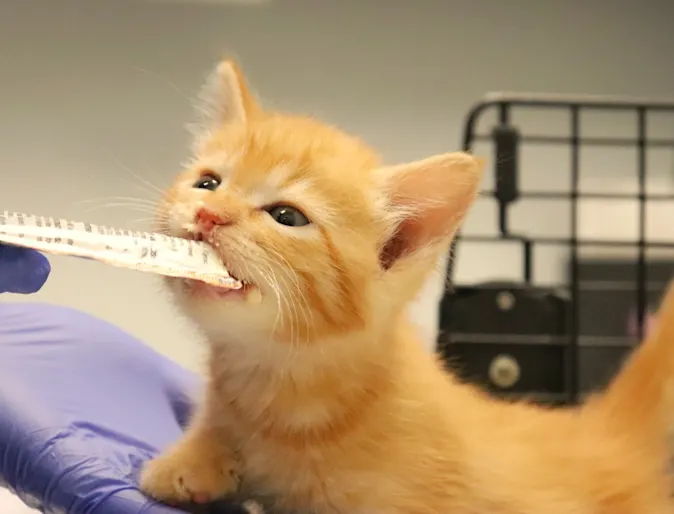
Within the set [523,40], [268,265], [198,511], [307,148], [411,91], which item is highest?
[523,40]

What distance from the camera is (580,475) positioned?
0.77 meters

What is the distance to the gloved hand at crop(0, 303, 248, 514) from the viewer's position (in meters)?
0.69

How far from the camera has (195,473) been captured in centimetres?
67

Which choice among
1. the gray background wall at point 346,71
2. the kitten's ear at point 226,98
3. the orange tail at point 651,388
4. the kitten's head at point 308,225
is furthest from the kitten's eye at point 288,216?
the gray background wall at point 346,71

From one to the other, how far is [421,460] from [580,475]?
20 cm

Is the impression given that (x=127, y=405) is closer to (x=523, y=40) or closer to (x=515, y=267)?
(x=515, y=267)

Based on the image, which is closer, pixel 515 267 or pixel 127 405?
pixel 127 405

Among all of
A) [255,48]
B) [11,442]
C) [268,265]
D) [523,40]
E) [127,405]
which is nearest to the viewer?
[268,265]

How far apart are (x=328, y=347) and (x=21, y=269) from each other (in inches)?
10.0

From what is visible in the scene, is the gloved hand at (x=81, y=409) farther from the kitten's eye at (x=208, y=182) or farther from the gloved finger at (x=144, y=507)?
the kitten's eye at (x=208, y=182)

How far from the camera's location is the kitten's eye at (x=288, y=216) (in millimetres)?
644

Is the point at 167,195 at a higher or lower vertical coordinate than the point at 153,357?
higher

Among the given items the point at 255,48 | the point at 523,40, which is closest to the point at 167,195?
the point at 255,48

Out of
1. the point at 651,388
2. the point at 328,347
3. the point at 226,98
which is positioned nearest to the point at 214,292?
the point at 328,347
